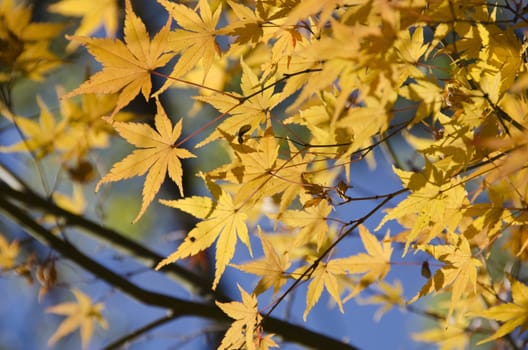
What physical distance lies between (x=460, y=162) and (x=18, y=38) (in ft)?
3.51

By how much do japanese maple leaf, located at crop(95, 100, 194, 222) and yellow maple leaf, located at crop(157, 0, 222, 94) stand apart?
0.07 meters

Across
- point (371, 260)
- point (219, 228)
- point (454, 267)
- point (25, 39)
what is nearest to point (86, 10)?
point (25, 39)

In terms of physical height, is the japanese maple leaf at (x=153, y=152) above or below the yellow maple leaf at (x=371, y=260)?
above

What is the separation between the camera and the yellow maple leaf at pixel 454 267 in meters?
0.73

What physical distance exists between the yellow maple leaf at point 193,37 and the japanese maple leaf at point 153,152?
0.07m

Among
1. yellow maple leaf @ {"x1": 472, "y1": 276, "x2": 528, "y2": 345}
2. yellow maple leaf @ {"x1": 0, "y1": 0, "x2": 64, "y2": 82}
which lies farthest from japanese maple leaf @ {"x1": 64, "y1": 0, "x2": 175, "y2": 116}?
yellow maple leaf @ {"x1": 0, "y1": 0, "x2": 64, "y2": 82}

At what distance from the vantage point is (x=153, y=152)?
73 cm

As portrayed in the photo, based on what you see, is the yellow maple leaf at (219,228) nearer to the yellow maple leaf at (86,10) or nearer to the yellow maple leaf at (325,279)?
the yellow maple leaf at (325,279)

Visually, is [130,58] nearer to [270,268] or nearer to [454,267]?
[270,268]

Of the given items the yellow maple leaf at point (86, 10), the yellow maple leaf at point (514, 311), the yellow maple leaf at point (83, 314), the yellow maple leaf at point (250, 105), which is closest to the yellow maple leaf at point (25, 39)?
the yellow maple leaf at point (86, 10)

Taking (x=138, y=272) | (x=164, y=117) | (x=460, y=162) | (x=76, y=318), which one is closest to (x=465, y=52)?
(x=460, y=162)

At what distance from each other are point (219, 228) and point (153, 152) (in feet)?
0.44

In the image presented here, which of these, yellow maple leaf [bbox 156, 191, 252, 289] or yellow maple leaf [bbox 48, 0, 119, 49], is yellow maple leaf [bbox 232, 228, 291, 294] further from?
yellow maple leaf [bbox 48, 0, 119, 49]

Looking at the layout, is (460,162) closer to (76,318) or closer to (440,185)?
(440,185)
